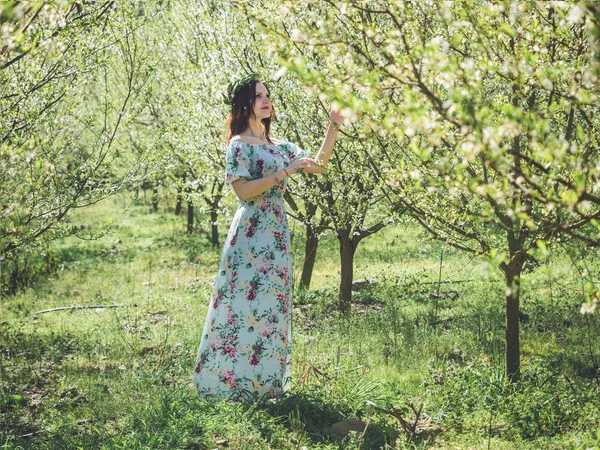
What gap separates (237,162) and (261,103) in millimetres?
512

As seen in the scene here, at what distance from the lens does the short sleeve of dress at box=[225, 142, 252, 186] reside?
183 inches

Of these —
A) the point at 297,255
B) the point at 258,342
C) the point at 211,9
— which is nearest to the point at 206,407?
the point at 258,342

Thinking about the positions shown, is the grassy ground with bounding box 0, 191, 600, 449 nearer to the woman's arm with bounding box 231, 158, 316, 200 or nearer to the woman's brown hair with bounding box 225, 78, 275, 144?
the woman's arm with bounding box 231, 158, 316, 200

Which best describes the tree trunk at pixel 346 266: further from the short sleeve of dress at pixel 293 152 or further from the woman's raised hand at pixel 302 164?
the woman's raised hand at pixel 302 164

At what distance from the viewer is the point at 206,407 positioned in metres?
4.36

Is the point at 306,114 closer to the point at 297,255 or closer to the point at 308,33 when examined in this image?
the point at 308,33

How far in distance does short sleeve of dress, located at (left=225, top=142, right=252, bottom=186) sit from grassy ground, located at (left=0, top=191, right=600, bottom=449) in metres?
1.52

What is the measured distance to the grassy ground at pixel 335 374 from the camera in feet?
13.3

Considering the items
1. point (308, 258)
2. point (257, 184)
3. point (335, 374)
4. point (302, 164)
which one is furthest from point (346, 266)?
point (302, 164)

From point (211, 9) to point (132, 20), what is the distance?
4252mm

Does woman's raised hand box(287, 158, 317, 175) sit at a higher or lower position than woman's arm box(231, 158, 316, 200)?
higher

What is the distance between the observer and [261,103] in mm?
4820

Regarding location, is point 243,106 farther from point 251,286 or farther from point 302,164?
point 251,286

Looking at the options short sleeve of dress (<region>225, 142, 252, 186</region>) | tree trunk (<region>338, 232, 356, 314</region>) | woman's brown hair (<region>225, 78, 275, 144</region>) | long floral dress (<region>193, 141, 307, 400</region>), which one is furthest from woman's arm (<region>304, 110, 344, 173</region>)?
tree trunk (<region>338, 232, 356, 314</region>)
